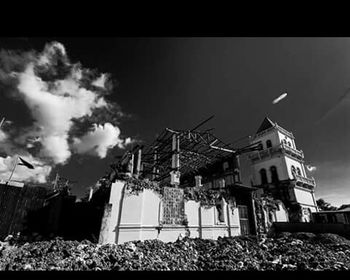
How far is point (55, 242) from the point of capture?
6.32 m

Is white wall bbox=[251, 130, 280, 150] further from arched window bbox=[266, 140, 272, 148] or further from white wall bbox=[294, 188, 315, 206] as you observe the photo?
white wall bbox=[294, 188, 315, 206]

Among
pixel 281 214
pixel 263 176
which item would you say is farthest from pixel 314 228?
pixel 263 176

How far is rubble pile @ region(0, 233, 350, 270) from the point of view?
5418 millimetres

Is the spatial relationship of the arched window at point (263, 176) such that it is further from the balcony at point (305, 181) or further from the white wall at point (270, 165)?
the balcony at point (305, 181)

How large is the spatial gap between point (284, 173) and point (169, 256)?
1889cm

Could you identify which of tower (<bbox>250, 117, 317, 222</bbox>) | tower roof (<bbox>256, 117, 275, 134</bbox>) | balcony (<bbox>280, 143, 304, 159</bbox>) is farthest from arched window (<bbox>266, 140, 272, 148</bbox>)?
tower roof (<bbox>256, 117, 275, 134</bbox>)

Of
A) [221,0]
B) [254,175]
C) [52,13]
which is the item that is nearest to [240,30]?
[221,0]

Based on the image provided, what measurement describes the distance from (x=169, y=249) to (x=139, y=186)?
3278 millimetres

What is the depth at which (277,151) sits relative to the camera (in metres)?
21.0

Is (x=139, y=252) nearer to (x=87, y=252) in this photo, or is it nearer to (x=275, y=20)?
(x=87, y=252)

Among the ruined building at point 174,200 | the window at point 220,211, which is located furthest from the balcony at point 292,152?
the window at point 220,211

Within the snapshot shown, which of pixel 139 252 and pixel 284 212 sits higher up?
pixel 284 212

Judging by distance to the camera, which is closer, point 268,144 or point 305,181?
point 305,181

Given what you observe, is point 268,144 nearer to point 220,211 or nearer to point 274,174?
point 274,174
